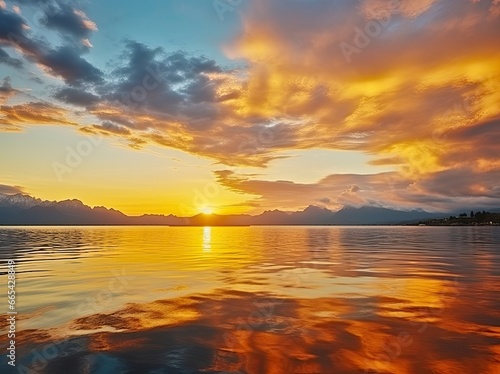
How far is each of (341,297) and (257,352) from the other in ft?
28.8

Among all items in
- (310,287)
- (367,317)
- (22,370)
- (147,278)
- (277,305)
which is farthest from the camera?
(147,278)

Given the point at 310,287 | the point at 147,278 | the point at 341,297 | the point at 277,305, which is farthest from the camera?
the point at 147,278

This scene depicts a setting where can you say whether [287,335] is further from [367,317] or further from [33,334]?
[33,334]

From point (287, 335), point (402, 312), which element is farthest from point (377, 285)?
point (287, 335)

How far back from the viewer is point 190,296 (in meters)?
18.3

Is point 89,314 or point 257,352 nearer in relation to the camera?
point 257,352

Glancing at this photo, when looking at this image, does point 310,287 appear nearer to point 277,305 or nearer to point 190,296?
point 277,305

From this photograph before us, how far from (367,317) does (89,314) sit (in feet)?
36.3

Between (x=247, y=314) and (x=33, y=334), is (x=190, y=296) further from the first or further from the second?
(x=33, y=334)

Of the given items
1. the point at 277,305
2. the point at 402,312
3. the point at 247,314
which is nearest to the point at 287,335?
the point at 247,314

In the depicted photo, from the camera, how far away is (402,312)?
1462cm

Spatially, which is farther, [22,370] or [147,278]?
[147,278]

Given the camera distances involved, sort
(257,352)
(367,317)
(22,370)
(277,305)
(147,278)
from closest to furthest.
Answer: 1. (22,370)
2. (257,352)
3. (367,317)
4. (277,305)
5. (147,278)

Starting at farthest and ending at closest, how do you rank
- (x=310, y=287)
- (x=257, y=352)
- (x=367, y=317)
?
(x=310, y=287), (x=367, y=317), (x=257, y=352)
